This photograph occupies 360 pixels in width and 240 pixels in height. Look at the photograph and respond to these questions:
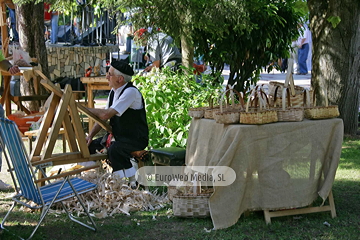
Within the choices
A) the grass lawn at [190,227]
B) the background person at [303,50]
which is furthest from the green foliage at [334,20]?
the background person at [303,50]

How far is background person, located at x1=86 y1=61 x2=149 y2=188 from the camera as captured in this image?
5.20m

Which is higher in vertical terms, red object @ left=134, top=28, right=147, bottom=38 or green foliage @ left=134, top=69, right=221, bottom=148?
red object @ left=134, top=28, right=147, bottom=38

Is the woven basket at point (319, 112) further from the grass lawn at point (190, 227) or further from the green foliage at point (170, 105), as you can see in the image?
the green foliage at point (170, 105)

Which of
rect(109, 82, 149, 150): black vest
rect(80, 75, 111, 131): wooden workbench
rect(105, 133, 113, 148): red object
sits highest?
rect(80, 75, 111, 131): wooden workbench

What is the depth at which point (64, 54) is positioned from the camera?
47.4 ft

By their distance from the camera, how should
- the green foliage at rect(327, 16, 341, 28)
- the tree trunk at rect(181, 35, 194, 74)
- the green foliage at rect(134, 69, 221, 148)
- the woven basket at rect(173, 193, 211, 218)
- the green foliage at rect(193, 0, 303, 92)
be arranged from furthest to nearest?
the green foliage at rect(193, 0, 303, 92) → the tree trunk at rect(181, 35, 194, 74) → the green foliage at rect(327, 16, 341, 28) → the green foliage at rect(134, 69, 221, 148) → the woven basket at rect(173, 193, 211, 218)

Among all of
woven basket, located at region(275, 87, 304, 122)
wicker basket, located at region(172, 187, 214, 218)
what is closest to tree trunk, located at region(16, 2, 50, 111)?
wicker basket, located at region(172, 187, 214, 218)

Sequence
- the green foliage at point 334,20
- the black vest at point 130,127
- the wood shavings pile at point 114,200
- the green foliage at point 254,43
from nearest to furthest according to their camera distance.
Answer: the wood shavings pile at point 114,200
the black vest at point 130,127
the green foliage at point 334,20
the green foliage at point 254,43

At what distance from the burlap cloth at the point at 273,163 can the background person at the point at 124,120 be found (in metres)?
1.13

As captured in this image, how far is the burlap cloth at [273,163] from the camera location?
13.6 ft

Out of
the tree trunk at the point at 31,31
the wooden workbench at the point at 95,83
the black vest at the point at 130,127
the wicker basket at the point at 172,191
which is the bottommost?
the wicker basket at the point at 172,191

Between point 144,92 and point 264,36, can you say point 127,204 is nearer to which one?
point 144,92

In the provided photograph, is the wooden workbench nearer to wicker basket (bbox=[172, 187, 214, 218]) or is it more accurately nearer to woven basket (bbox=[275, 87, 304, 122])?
wicker basket (bbox=[172, 187, 214, 218])

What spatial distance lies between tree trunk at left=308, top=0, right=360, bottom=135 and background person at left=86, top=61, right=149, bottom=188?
3.70 metres
